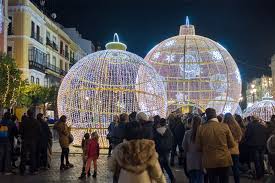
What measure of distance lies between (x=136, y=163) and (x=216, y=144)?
8.26 ft

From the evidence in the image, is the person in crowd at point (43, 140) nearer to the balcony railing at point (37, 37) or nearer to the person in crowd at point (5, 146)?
the person in crowd at point (5, 146)

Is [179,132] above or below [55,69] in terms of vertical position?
below

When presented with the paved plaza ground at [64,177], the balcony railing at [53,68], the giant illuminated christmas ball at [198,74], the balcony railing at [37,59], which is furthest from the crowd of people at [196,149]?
the balcony railing at [53,68]

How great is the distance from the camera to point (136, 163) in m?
5.28

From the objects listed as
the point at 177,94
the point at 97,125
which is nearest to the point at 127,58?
the point at 97,125

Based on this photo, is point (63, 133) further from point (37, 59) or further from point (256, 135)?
point (37, 59)

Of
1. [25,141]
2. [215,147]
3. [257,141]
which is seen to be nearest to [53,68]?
[25,141]

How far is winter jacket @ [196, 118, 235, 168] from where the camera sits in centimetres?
742

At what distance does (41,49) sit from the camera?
4722 cm

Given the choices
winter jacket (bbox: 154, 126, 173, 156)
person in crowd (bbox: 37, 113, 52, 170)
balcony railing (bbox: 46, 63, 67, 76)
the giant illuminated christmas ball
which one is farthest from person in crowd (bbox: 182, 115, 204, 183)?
balcony railing (bbox: 46, 63, 67, 76)

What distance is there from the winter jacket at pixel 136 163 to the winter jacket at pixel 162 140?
475 cm

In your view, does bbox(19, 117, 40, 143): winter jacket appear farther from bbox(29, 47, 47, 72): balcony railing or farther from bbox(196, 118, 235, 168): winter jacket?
bbox(29, 47, 47, 72): balcony railing

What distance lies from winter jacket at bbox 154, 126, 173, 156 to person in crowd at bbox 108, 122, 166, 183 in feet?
15.5

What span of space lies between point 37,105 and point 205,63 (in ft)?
76.4
